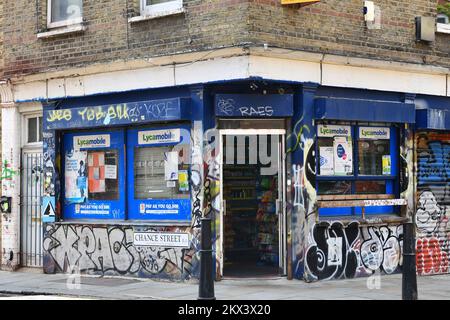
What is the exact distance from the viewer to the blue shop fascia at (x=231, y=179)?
13758mm

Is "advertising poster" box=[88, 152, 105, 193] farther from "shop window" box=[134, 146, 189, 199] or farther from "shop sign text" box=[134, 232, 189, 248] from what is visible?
"shop sign text" box=[134, 232, 189, 248]

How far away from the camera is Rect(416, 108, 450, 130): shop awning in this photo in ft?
50.3

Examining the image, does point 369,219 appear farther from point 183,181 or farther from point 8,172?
point 8,172

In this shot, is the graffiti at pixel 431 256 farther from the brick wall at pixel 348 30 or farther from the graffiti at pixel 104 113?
the graffiti at pixel 104 113

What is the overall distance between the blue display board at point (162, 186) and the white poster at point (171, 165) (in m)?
0.16

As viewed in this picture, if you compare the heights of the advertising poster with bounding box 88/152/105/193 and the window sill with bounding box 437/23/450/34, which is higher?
the window sill with bounding box 437/23/450/34

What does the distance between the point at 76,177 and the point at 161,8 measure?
365cm

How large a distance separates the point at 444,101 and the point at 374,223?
3094 mm

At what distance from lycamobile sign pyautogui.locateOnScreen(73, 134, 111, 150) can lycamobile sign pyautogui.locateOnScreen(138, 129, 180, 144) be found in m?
0.82

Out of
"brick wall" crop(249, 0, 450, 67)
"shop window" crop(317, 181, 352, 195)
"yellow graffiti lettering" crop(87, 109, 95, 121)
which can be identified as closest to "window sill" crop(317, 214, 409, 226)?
"shop window" crop(317, 181, 352, 195)

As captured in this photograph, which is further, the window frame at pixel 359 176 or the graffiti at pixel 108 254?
the window frame at pixel 359 176

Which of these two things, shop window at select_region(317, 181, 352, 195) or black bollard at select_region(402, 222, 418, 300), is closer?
black bollard at select_region(402, 222, 418, 300)

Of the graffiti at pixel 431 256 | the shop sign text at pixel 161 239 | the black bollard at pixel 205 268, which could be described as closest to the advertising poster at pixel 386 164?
the graffiti at pixel 431 256

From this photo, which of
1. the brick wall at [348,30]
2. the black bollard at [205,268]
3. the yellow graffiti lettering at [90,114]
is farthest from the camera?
the yellow graffiti lettering at [90,114]
